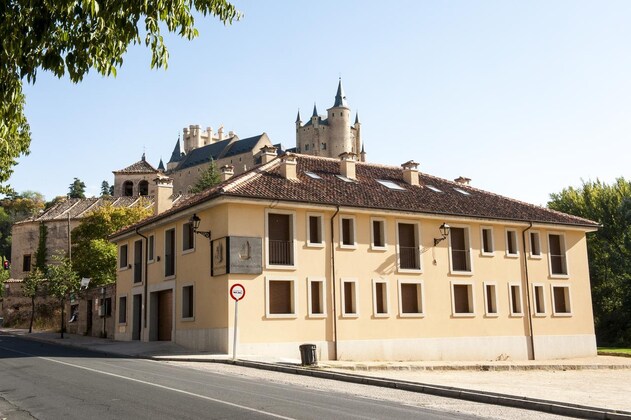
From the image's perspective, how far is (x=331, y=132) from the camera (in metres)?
128

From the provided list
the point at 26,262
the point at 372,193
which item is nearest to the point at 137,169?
the point at 26,262

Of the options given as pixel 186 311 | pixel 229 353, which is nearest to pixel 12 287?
pixel 186 311

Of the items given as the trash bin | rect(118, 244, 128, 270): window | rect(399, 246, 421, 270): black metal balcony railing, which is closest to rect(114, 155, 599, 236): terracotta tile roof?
rect(118, 244, 128, 270): window

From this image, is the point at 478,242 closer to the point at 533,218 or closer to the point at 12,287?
the point at 533,218

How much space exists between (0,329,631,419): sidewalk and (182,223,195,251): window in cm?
410

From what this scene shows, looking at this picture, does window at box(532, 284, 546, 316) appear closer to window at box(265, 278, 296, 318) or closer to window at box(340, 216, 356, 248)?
window at box(340, 216, 356, 248)

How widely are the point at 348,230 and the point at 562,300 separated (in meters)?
13.1

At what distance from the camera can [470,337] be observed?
28844mm

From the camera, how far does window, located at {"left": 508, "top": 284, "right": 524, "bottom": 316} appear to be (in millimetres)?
30547

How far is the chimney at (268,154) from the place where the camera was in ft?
100

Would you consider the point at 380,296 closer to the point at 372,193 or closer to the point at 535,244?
the point at 372,193

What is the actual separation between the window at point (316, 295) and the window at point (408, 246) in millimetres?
4126

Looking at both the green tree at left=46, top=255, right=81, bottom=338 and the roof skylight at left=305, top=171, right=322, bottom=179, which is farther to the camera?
the green tree at left=46, top=255, right=81, bottom=338

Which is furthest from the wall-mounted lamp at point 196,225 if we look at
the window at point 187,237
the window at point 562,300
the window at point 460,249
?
the window at point 562,300
